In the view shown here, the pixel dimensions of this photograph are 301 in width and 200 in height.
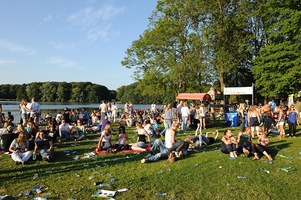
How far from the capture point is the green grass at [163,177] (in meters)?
4.92

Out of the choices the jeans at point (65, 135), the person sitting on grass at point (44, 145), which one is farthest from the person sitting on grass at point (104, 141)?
the jeans at point (65, 135)

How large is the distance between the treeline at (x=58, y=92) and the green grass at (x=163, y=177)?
102 m

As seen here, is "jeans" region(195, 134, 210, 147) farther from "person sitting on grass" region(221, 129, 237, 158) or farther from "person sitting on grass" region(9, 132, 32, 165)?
"person sitting on grass" region(9, 132, 32, 165)

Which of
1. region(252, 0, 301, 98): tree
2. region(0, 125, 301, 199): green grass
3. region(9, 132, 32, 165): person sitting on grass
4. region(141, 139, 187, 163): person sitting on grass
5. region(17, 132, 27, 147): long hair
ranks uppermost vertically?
region(252, 0, 301, 98): tree

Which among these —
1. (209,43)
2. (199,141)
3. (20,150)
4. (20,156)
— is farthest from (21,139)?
(209,43)

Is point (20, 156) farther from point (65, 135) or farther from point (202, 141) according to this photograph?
point (202, 141)

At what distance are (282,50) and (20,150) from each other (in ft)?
84.8

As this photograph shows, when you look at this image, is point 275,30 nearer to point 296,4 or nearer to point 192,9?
point 296,4

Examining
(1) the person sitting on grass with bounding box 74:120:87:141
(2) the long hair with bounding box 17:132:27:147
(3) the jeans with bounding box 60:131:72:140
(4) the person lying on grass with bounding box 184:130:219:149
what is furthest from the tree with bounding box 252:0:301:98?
(2) the long hair with bounding box 17:132:27:147

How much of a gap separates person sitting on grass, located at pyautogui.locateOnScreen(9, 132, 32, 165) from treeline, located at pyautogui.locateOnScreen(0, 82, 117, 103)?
100960mm

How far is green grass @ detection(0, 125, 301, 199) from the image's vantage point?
4.92 m

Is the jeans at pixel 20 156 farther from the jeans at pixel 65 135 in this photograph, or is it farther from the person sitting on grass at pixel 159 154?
the jeans at pixel 65 135

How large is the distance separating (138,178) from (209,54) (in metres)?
25.4

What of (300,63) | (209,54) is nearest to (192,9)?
(209,54)
